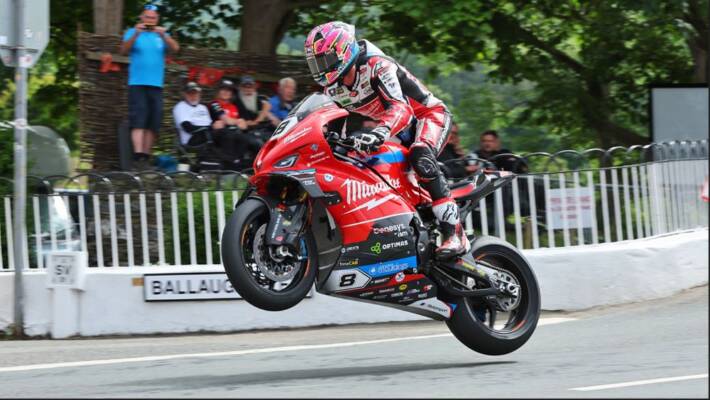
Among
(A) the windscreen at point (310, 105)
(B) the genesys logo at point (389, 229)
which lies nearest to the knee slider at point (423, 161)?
(B) the genesys logo at point (389, 229)

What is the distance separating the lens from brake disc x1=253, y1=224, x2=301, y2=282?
695cm

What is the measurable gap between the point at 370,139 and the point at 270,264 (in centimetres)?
99

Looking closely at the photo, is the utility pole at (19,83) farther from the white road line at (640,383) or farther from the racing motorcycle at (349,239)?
the white road line at (640,383)

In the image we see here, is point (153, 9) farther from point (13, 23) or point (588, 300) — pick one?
point (588, 300)

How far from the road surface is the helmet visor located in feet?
6.42

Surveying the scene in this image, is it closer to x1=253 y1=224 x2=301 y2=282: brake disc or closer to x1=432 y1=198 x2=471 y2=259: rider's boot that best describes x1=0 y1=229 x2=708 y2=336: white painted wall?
x1=432 y1=198 x2=471 y2=259: rider's boot

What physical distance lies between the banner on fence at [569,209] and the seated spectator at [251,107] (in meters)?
3.02

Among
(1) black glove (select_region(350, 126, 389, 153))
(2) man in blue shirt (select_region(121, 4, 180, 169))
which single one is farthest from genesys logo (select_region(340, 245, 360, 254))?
(2) man in blue shirt (select_region(121, 4, 180, 169))

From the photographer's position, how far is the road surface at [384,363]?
22.3 feet

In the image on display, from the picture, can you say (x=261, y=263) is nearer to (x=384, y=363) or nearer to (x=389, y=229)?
(x=389, y=229)

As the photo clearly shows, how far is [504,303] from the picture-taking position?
8.30 metres

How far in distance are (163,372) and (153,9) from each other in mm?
5141

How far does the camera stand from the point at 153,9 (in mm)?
11953

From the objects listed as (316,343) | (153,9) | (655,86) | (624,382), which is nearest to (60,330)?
(316,343)
